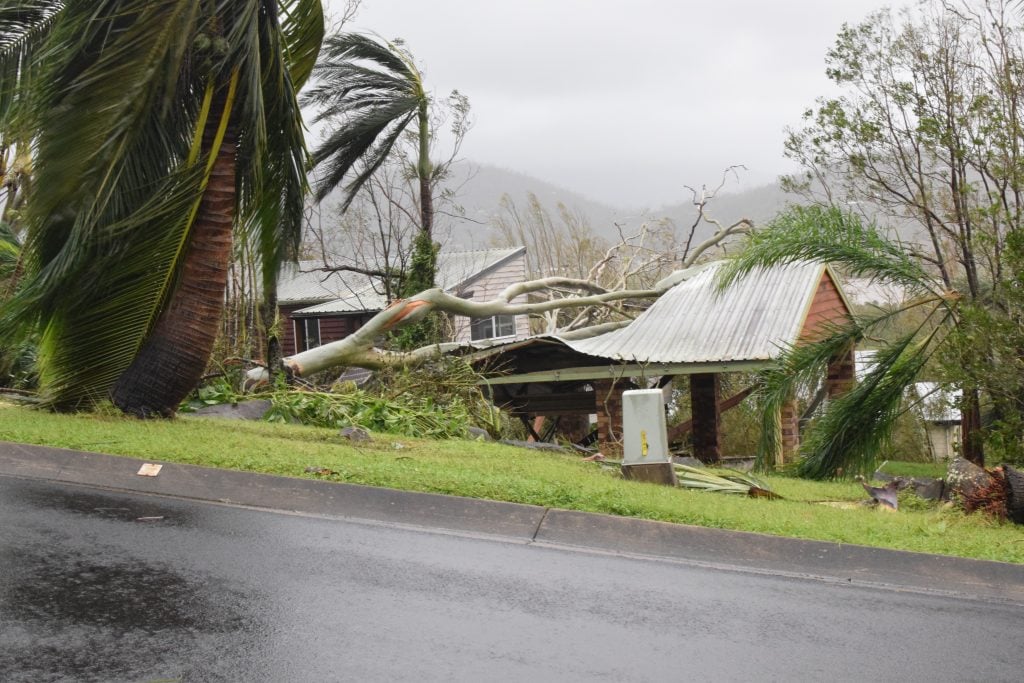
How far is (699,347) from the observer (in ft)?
58.7

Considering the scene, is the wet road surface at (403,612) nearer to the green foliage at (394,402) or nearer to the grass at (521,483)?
the grass at (521,483)

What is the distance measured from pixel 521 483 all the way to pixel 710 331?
1090cm

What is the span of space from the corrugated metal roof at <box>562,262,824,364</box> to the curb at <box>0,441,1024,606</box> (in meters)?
10.1

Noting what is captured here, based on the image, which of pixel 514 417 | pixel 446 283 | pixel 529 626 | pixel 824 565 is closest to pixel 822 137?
pixel 514 417

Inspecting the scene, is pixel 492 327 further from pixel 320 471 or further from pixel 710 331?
pixel 320 471

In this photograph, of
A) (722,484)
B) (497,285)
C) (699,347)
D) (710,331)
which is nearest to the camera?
(722,484)

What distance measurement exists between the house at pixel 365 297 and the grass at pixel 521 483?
940 inches

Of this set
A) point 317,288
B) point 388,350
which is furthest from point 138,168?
point 317,288

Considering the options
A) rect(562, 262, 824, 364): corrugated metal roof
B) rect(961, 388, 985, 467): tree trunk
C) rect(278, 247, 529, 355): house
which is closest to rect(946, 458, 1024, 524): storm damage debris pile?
rect(961, 388, 985, 467): tree trunk

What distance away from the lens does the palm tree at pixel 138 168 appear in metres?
9.20

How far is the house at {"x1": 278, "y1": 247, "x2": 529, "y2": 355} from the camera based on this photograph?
34500 mm

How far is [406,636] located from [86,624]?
133cm

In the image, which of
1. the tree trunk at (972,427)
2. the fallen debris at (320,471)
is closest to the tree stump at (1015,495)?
the tree trunk at (972,427)

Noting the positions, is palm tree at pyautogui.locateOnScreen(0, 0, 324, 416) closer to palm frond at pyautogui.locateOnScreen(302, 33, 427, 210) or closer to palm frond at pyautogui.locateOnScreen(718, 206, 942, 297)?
palm frond at pyautogui.locateOnScreen(718, 206, 942, 297)
